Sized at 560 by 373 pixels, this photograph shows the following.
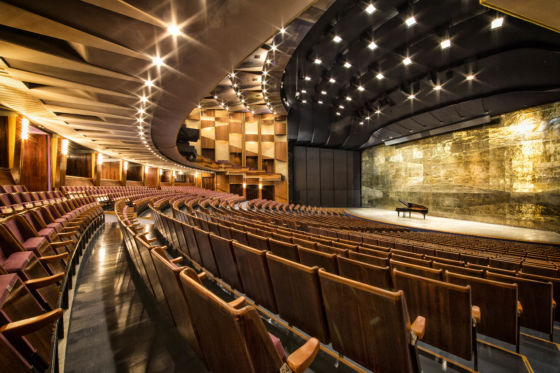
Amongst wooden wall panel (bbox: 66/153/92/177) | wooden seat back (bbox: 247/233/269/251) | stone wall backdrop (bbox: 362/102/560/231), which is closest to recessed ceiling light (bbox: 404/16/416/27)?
wooden seat back (bbox: 247/233/269/251)

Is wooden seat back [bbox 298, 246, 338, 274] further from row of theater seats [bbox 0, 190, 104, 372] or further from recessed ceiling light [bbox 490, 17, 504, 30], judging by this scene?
recessed ceiling light [bbox 490, 17, 504, 30]

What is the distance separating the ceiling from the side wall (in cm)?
1079

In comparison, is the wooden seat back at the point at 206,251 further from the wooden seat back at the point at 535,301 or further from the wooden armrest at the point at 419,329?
the wooden seat back at the point at 535,301

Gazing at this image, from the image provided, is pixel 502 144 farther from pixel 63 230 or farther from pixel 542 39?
pixel 63 230

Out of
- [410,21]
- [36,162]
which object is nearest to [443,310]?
[410,21]

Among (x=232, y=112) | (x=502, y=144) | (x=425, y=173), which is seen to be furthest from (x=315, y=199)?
(x=502, y=144)

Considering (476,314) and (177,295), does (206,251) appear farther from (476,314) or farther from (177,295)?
(476,314)

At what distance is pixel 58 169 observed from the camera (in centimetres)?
704

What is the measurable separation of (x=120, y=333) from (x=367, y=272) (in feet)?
4.43

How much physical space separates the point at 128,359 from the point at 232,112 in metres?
14.9

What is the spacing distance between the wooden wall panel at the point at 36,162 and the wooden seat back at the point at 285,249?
25.5ft

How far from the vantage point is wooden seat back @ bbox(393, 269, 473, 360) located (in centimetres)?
105

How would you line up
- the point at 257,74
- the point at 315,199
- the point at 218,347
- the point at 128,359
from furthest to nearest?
the point at 315,199, the point at 257,74, the point at 128,359, the point at 218,347

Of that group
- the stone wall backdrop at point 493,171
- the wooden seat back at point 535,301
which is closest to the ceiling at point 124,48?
the wooden seat back at point 535,301
